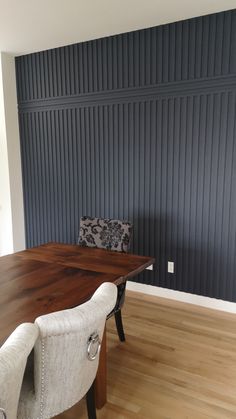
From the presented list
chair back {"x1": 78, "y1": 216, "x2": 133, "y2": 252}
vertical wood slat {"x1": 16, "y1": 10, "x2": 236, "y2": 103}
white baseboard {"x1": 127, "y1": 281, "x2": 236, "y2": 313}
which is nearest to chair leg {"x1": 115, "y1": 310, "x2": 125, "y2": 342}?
chair back {"x1": 78, "y1": 216, "x2": 133, "y2": 252}

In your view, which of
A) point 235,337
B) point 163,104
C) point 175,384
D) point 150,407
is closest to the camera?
point 150,407

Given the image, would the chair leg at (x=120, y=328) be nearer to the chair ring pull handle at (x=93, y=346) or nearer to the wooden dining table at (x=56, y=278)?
the wooden dining table at (x=56, y=278)

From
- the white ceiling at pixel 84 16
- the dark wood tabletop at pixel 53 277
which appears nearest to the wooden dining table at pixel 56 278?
the dark wood tabletop at pixel 53 277

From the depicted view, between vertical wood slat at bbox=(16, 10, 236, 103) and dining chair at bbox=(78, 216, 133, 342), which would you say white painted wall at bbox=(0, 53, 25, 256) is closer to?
vertical wood slat at bbox=(16, 10, 236, 103)

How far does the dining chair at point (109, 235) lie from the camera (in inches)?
97.2

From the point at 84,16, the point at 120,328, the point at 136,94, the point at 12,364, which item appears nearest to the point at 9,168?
the point at 136,94

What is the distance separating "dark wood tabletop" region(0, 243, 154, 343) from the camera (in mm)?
1435

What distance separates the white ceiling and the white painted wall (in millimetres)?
541

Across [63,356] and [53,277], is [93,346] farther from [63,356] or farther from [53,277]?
[53,277]

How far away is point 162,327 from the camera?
2.70 metres

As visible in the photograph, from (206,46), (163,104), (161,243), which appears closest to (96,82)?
(163,104)

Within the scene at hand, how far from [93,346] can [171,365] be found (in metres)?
1.17

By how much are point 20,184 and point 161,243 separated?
2.03 meters

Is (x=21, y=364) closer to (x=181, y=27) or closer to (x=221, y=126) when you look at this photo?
(x=221, y=126)
